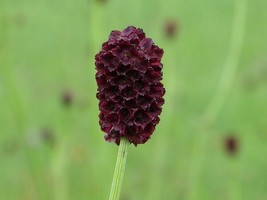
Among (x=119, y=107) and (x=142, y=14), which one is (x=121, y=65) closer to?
(x=119, y=107)

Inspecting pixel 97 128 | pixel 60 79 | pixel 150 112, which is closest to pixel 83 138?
pixel 60 79

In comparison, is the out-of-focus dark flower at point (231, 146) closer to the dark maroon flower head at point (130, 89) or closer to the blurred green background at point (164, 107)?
the blurred green background at point (164, 107)

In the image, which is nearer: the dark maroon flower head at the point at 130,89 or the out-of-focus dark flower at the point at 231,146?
the dark maroon flower head at the point at 130,89

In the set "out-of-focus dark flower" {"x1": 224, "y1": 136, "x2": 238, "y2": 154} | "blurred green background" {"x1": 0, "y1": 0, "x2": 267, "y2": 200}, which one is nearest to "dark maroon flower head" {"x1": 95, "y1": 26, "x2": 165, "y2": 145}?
"blurred green background" {"x1": 0, "y1": 0, "x2": 267, "y2": 200}

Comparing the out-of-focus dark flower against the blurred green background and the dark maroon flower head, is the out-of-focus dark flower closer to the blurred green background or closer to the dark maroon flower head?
the blurred green background

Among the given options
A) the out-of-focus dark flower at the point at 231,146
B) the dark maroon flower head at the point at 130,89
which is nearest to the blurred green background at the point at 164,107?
the out-of-focus dark flower at the point at 231,146

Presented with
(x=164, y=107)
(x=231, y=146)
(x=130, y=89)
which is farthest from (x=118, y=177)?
(x=164, y=107)

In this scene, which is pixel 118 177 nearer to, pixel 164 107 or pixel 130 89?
pixel 130 89
